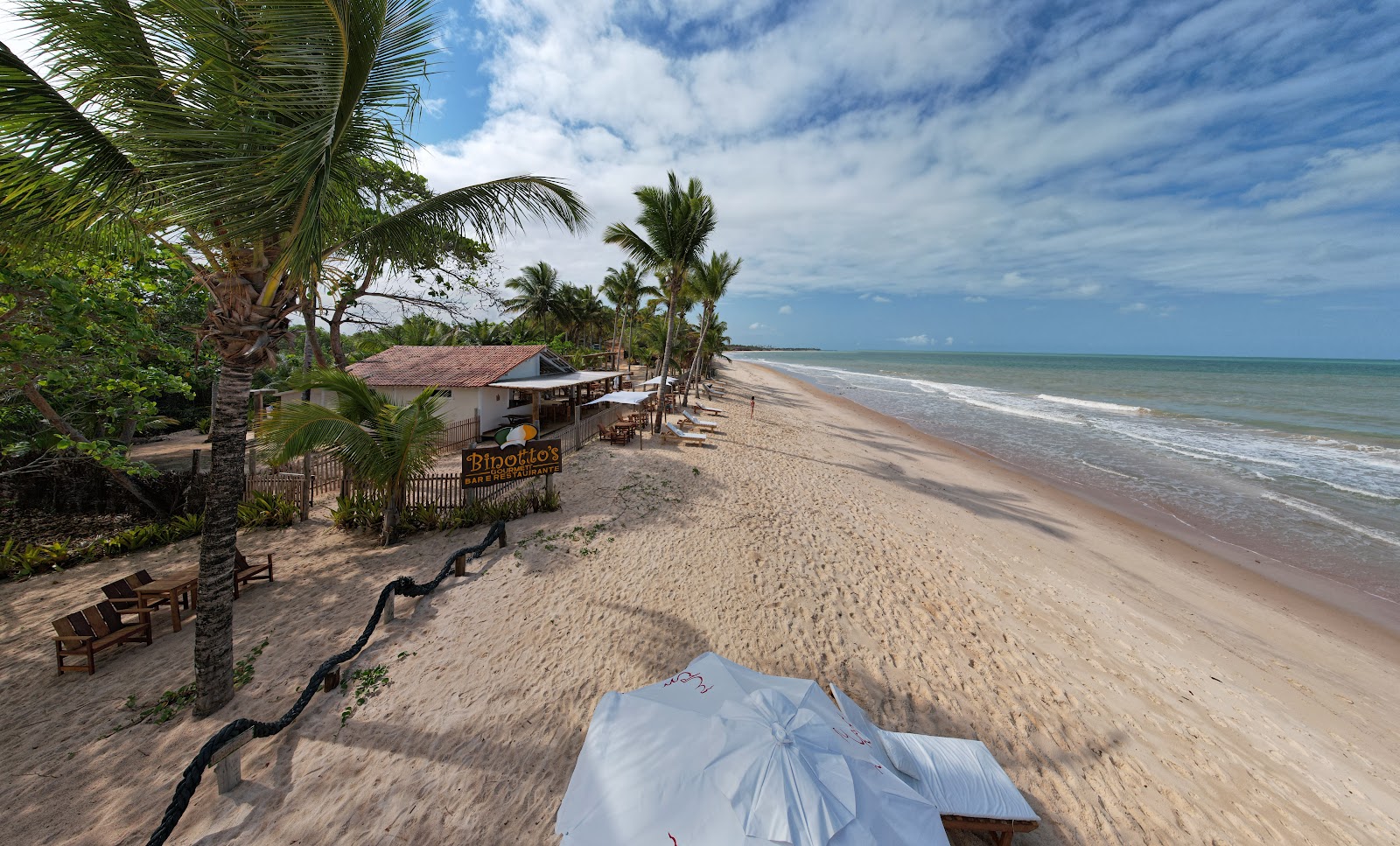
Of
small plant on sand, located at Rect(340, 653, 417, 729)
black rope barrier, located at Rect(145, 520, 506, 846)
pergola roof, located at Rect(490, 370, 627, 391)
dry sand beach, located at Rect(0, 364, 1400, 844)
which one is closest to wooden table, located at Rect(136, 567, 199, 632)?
dry sand beach, located at Rect(0, 364, 1400, 844)

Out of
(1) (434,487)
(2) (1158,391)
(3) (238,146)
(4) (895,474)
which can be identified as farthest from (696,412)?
(2) (1158,391)

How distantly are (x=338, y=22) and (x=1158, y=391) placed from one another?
6658 centimetres

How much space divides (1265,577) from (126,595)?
20828 millimetres

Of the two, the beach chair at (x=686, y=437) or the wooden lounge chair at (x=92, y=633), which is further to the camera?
the beach chair at (x=686, y=437)

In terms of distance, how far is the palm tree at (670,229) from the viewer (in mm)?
17453

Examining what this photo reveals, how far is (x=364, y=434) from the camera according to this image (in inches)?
316

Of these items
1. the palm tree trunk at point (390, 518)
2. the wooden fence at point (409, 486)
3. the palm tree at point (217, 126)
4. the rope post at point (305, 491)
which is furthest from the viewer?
the rope post at point (305, 491)

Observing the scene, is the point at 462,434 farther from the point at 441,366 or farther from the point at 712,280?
the point at 712,280

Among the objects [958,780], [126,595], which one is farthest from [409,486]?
[958,780]

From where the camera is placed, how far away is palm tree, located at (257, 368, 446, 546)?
291 inches

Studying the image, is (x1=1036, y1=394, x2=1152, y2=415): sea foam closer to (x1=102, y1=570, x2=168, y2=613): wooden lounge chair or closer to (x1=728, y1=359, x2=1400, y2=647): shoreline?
(x1=728, y1=359, x2=1400, y2=647): shoreline

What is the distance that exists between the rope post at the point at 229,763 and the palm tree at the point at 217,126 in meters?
2.36

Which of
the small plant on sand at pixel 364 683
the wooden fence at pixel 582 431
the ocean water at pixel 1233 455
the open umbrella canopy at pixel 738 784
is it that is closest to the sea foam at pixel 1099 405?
the ocean water at pixel 1233 455

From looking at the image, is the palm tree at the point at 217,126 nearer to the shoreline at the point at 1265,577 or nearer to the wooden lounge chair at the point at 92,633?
the wooden lounge chair at the point at 92,633
